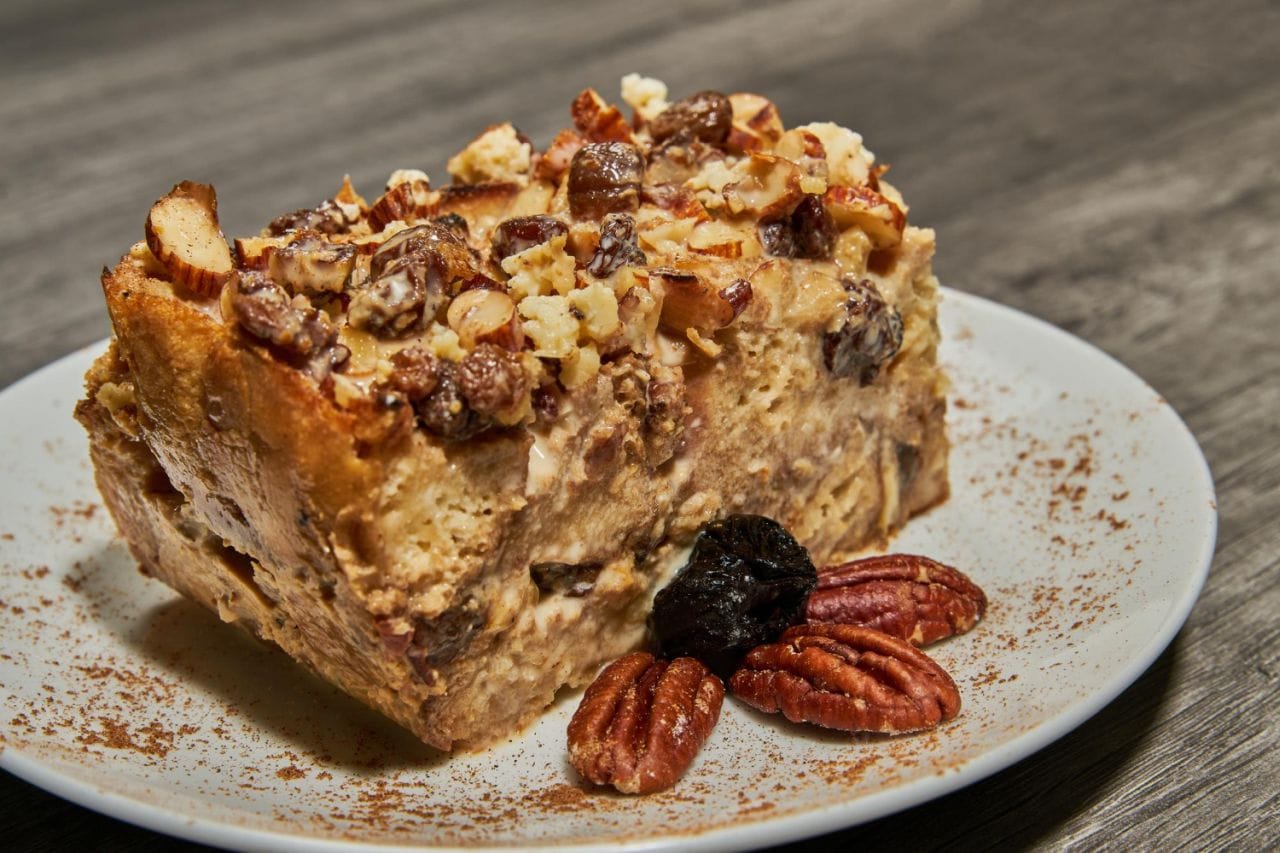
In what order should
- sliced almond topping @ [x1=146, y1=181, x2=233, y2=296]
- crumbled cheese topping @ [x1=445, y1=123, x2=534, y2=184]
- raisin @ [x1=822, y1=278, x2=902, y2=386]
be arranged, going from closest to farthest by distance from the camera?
sliced almond topping @ [x1=146, y1=181, x2=233, y2=296]
raisin @ [x1=822, y1=278, x2=902, y2=386]
crumbled cheese topping @ [x1=445, y1=123, x2=534, y2=184]

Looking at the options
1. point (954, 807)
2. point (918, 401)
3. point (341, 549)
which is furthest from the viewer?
point (918, 401)

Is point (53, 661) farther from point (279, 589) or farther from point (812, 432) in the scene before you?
point (812, 432)

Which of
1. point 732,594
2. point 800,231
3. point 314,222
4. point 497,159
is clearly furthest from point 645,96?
point 732,594

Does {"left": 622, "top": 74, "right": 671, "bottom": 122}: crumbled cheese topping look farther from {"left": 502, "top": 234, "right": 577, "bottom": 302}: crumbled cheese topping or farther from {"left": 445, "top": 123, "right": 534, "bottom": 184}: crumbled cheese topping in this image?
{"left": 502, "top": 234, "right": 577, "bottom": 302}: crumbled cheese topping

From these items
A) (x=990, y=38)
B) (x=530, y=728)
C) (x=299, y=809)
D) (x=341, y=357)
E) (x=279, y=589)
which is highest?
(x=341, y=357)

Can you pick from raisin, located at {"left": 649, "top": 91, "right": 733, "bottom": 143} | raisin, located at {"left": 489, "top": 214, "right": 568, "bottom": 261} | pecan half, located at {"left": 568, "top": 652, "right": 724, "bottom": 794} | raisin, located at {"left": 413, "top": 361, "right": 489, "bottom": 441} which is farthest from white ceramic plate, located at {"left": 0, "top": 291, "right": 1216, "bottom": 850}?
raisin, located at {"left": 649, "top": 91, "right": 733, "bottom": 143}

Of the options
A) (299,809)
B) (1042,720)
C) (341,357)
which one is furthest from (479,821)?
(1042,720)

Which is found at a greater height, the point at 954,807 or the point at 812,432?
the point at 812,432
